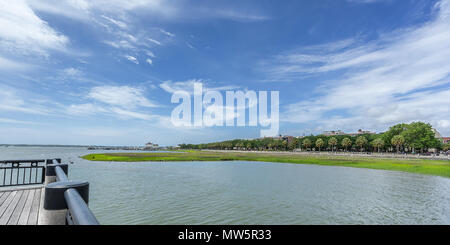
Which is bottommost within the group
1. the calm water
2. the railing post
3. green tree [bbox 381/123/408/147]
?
the calm water

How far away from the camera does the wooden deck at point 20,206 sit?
5824 millimetres

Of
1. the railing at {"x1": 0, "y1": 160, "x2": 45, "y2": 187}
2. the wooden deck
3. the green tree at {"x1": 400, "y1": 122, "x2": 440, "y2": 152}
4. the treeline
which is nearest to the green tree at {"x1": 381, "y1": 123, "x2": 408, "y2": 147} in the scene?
the treeline

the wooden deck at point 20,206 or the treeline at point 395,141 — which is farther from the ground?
the treeline at point 395,141

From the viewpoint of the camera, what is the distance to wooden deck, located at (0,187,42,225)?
5824 mm

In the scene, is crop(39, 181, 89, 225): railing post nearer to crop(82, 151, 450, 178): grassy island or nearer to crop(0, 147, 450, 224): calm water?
crop(0, 147, 450, 224): calm water

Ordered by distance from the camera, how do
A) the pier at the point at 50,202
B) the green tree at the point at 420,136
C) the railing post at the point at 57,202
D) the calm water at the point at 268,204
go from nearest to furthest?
1. the pier at the point at 50,202
2. the railing post at the point at 57,202
3. the calm water at the point at 268,204
4. the green tree at the point at 420,136

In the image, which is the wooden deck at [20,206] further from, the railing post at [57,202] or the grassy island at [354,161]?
the grassy island at [354,161]

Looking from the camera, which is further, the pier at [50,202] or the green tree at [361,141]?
the green tree at [361,141]

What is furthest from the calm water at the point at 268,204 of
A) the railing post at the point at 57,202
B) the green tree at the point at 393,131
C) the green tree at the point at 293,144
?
the green tree at the point at 293,144

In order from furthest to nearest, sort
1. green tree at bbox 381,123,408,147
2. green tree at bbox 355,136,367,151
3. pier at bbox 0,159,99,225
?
1. green tree at bbox 355,136,367,151
2. green tree at bbox 381,123,408,147
3. pier at bbox 0,159,99,225

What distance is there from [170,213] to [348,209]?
12.2 m
